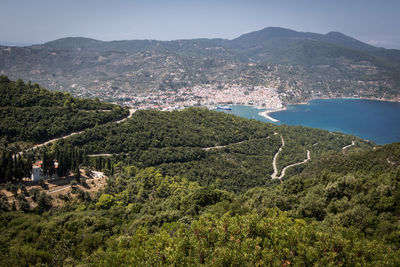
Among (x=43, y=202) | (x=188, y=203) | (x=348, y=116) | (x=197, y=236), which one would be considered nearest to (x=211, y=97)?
(x=348, y=116)

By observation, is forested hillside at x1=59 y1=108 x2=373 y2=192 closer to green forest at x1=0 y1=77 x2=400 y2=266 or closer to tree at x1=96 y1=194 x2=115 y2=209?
green forest at x1=0 y1=77 x2=400 y2=266

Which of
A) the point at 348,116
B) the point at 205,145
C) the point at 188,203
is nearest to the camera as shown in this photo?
the point at 188,203

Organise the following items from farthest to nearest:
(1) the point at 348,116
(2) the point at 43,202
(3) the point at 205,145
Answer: (1) the point at 348,116 < (3) the point at 205,145 < (2) the point at 43,202

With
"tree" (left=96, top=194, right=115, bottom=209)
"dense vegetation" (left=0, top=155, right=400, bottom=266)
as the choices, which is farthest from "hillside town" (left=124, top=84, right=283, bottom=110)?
"dense vegetation" (left=0, top=155, right=400, bottom=266)

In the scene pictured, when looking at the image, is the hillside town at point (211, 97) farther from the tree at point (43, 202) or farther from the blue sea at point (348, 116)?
the tree at point (43, 202)

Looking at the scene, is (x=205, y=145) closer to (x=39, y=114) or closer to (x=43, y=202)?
(x=39, y=114)

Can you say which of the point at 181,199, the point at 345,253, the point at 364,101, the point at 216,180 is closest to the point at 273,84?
the point at 364,101

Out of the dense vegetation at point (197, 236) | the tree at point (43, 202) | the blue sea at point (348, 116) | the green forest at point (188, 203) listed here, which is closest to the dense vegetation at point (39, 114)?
the green forest at point (188, 203)
